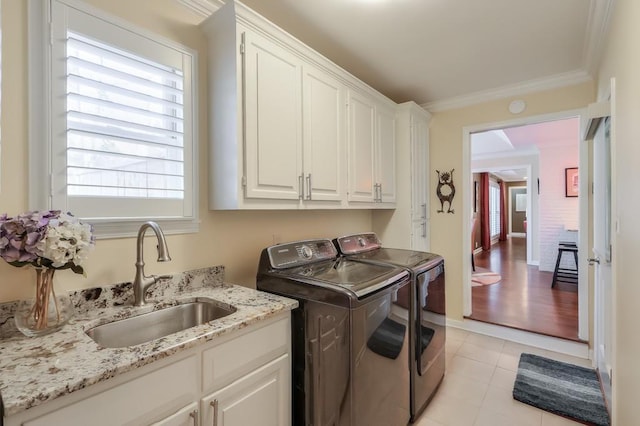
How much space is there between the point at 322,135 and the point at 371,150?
2.20 ft

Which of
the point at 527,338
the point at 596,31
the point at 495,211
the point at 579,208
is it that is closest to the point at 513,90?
the point at 596,31

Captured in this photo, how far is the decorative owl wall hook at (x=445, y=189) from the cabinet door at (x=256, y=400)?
258 centimetres

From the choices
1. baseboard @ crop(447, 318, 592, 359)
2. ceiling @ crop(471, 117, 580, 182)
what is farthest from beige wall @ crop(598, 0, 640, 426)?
ceiling @ crop(471, 117, 580, 182)

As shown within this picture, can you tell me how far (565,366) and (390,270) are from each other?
1.99 meters

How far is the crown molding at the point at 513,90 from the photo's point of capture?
2711mm

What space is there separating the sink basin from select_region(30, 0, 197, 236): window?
390 mm

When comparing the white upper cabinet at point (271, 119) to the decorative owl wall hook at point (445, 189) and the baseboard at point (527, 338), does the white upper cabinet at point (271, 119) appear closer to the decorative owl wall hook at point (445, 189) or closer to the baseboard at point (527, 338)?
the decorative owl wall hook at point (445, 189)

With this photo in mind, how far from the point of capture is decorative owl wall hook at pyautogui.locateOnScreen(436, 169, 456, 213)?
11.0 feet

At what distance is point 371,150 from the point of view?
2615 millimetres

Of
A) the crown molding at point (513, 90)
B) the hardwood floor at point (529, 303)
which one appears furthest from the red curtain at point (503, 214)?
the crown molding at point (513, 90)

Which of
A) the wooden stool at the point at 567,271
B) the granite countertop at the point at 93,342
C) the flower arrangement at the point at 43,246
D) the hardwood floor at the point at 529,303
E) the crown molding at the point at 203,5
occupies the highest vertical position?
the crown molding at the point at 203,5

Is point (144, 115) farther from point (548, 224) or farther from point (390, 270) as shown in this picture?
point (548, 224)

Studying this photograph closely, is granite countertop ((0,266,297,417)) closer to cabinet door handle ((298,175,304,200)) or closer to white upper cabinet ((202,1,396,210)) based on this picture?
white upper cabinet ((202,1,396,210))

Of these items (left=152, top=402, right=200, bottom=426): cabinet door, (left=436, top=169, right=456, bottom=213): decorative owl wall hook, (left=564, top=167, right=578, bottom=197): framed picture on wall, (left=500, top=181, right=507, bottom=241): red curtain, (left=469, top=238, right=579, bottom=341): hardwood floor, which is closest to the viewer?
(left=152, top=402, right=200, bottom=426): cabinet door
